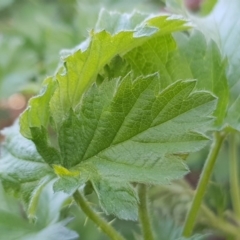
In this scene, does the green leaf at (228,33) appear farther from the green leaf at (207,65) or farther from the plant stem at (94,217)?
the plant stem at (94,217)

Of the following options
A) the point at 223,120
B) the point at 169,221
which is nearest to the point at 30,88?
the point at 169,221

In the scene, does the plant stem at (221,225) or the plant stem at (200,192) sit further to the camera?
the plant stem at (221,225)

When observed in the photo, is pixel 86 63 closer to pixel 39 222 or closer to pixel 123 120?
pixel 123 120

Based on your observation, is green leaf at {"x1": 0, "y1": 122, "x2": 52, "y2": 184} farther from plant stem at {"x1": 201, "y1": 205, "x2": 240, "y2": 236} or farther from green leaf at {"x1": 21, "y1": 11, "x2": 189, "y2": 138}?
plant stem at {"x1": 201, "y1": 205, "x2": 240, "y2": 236}

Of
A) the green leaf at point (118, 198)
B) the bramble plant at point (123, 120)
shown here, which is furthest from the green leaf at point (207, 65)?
the green leaf at point (118, 198)

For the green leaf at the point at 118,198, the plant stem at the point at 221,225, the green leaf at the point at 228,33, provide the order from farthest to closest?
the plant stem at the point at 221,225
the green leaf at the point at 228,33
the green leaf at the point at 118,198

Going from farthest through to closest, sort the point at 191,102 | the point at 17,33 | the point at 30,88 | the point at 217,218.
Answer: the point at 17,33 < the point at 30,88 < the point at 217,218 < the point at 191,102

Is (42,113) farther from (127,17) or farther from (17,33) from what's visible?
(17,33)

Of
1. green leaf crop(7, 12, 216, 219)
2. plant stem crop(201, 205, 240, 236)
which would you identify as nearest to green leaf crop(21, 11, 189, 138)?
green leaf crop(7, 12, 216, 219)
